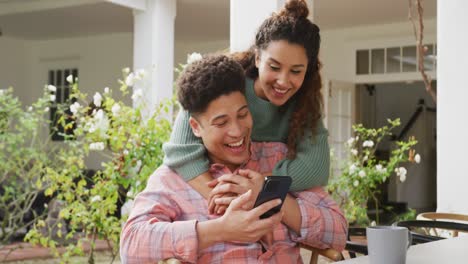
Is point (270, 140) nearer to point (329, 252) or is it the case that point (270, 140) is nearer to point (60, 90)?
point (329, 252)

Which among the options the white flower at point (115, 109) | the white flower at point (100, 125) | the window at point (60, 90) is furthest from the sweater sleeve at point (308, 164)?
the window at point (60, 90)

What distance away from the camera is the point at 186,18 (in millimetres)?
9945

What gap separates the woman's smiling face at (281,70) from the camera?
1875 mm

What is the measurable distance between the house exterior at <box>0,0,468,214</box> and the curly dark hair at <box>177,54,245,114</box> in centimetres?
152

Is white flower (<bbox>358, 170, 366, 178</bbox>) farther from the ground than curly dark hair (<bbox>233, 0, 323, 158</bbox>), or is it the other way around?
curly dark hair (<bbox>233, 0, 323, 158</bbox>)

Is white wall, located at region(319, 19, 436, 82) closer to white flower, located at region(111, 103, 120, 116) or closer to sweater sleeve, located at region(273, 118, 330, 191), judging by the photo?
white flower, located at region(111, 103, 120, 116)

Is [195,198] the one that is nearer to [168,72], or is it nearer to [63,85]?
[168,72]

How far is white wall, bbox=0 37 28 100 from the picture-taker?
12125mm

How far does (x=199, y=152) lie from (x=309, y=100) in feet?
1.21

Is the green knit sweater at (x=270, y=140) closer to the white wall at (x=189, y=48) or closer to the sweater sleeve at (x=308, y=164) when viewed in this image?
the sweater sleeve at (x=308, y=164)

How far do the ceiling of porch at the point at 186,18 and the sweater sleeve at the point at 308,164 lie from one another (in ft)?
22.1

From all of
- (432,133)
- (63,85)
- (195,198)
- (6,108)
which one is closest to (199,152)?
(195,198)

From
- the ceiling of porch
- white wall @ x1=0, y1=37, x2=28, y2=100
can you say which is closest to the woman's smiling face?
the ceiling of porch

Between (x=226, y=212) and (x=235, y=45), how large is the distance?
1.95m
